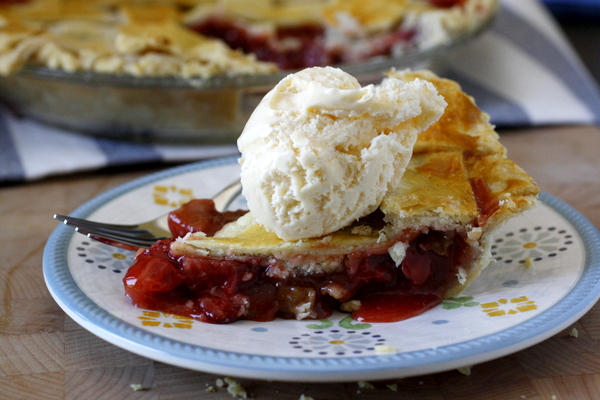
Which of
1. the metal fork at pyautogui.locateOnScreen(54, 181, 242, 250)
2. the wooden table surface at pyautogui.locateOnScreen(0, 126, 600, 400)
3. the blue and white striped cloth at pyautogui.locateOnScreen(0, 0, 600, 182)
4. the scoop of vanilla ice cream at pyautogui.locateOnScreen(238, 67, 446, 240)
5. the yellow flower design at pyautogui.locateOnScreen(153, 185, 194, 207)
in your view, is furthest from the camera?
the blue and white striped cloth at pyautogui.locateOnScreen(0, 0, 600, 182)

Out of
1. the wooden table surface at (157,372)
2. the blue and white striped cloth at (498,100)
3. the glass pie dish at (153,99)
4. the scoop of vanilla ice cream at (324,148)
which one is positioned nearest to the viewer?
the wooden table surface at (157,372)

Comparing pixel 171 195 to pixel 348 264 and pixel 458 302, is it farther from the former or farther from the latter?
pixel 458 302

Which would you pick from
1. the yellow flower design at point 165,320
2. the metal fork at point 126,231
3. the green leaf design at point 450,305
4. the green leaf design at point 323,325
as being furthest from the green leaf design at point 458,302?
the metal fork at point 126,231

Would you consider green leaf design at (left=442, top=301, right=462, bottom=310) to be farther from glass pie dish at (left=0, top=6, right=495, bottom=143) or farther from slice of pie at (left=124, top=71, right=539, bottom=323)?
glass pie dish at (left=0, top=6, right=495, bottom=143)

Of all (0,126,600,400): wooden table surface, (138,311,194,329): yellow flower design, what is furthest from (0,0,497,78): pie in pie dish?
(138,311,194,329): yellow flower design

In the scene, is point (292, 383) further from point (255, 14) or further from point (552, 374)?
point (255, 14)

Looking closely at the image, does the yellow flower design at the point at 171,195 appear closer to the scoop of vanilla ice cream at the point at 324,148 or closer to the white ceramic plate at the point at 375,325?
the white ceramic plate at the point at 375,325
